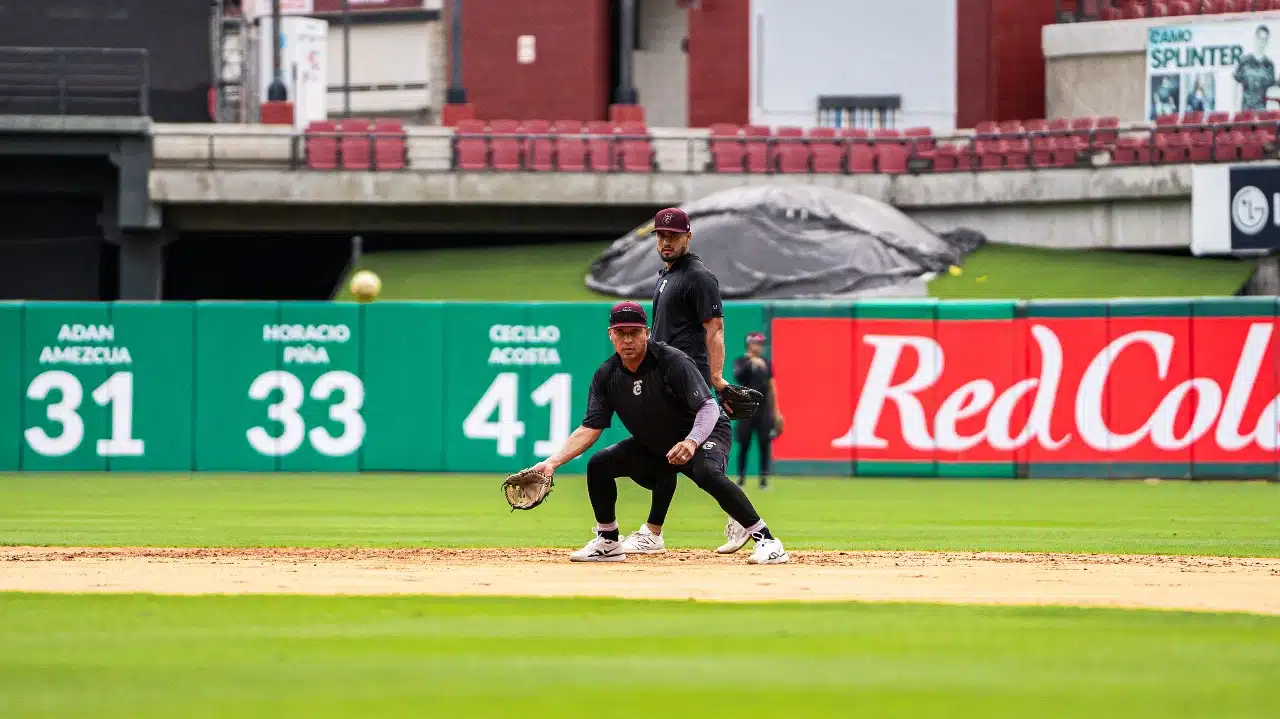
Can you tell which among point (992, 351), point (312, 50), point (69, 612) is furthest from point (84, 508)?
point (312, 50)

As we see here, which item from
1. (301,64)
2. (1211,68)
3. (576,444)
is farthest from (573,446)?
(1211,68)

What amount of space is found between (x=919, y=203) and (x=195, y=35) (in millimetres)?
16614

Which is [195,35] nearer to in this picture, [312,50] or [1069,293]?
[312,50]

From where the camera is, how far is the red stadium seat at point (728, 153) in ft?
132

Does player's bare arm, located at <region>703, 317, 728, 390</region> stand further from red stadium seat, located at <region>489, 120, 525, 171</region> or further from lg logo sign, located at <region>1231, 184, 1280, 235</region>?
red stadium seat, located at <region>489, 120, 525, 171</region>

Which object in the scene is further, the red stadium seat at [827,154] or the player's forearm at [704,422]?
the red stadium seat at [827,154]

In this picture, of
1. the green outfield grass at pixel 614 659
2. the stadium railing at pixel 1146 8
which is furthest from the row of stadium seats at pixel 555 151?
the green outfield grass at pixel 614 659

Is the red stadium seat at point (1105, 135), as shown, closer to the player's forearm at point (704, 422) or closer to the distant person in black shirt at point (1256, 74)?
the distant person in black shirt at point (1256, 74)

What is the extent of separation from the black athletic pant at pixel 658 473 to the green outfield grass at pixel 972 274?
24.0 meters

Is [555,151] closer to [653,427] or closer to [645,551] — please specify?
[645,551]

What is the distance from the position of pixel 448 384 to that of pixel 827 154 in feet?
56.5

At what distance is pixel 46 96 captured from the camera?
3978 cm

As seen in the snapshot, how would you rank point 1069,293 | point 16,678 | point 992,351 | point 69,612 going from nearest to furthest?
1. point 16,678
2. point 69,612
3. point 992,351
4. point 1069,293

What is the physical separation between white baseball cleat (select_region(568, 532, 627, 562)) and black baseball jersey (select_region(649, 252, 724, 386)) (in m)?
1.21
